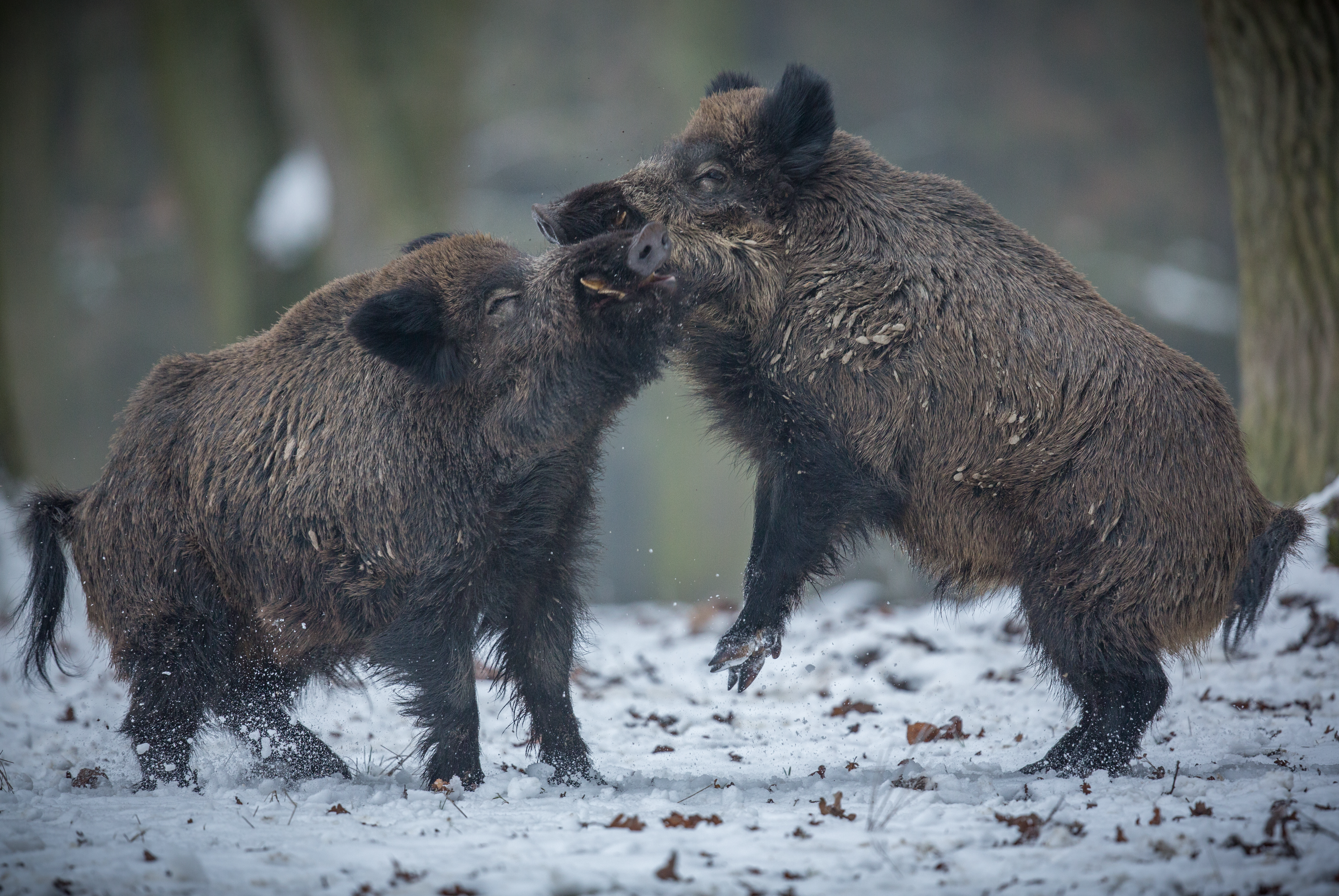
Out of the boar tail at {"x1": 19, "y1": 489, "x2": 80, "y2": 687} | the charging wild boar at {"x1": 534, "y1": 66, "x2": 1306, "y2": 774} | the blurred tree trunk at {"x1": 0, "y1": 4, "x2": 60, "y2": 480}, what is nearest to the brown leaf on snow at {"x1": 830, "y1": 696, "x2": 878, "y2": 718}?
the charging wild boar at {"x1": 534, "y1": 66, "x2": 1306, "y2": 774}

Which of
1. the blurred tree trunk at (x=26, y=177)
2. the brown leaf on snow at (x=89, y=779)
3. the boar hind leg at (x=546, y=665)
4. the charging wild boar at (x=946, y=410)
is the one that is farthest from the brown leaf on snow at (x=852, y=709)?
the blurred tree trunk at (x=26, y=177)

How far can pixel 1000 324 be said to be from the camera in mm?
4039

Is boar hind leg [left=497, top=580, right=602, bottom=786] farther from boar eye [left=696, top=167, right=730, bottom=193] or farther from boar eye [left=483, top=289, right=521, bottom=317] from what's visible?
boar eye [left=696, top=167, right=730, bottom=193]

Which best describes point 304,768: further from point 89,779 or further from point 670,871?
point 670,871

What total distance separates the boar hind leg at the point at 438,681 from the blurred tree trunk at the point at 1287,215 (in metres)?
4.95

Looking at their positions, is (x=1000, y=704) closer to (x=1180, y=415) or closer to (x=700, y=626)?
(x=1180, y=415)

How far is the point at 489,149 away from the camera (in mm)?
13172

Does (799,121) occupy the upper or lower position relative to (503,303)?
upper

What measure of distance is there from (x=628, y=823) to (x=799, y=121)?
9.39 feet

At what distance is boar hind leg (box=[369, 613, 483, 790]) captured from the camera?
375 cm

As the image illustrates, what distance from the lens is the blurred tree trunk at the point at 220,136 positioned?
935 cm

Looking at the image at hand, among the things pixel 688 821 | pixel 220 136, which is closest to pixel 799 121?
pixel 688 821

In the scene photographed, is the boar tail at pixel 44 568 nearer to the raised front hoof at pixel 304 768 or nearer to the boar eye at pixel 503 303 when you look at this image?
the raised front hoof at pixel 304 768

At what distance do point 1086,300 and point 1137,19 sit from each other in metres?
12.0
